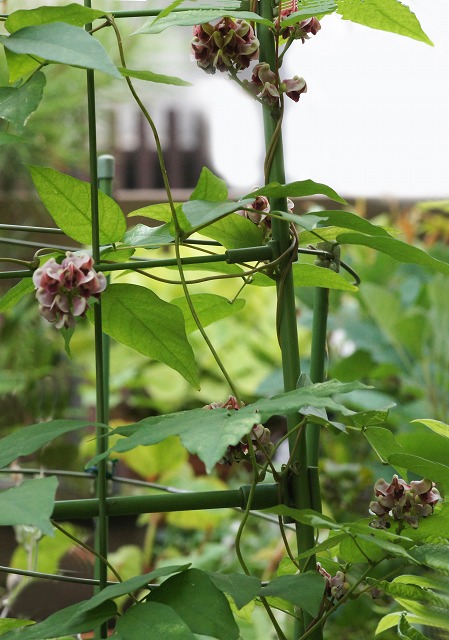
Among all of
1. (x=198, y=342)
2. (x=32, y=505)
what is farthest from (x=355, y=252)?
(x=32, y=505)

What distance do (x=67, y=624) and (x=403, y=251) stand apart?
0.73ft

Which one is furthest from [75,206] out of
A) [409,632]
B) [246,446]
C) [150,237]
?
[409,632]

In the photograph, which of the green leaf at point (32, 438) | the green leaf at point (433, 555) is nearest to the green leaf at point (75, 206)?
the green leaf at point (32, 438)

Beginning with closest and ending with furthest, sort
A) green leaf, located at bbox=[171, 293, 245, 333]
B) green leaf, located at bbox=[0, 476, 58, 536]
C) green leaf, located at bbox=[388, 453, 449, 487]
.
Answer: green leaf, located at bbox=[0, 476, 58, 536], green leaf, located at bbox=[388, 453, 449, 487], green leaf, located at bbox=[171, 293, 245, 333]

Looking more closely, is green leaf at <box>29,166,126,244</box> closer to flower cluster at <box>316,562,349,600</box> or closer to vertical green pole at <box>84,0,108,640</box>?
vertical green pole at <box>84,0,108,640</box>

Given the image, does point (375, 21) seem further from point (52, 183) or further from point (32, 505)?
point (32, 505)

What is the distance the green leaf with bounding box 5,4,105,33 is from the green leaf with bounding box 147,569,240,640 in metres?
0.24

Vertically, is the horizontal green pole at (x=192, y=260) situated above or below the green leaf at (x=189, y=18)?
below

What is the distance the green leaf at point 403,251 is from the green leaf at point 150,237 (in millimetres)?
93

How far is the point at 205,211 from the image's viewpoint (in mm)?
324

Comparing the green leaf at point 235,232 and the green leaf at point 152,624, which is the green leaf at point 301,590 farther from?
the green leaf at point 235,232

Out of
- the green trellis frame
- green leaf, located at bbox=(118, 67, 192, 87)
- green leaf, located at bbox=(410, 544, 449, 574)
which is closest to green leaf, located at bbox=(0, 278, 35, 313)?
the green trellis frame

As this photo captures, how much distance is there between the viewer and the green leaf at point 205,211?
1.01ft

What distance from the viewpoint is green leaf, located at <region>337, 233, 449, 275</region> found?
364 millimetres
